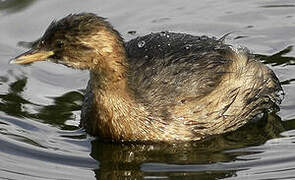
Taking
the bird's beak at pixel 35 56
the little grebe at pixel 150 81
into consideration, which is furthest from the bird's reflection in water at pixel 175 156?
the bird's beak at pixel 35 56

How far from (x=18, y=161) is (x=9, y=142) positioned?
0.47 meters

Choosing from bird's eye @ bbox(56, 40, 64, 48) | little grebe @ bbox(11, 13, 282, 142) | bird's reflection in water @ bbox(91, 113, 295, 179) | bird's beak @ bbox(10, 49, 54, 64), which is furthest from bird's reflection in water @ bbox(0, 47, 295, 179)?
bird's eye @ bbox(56, 40, 64, 48)

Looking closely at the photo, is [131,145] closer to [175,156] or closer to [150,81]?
[175,156]

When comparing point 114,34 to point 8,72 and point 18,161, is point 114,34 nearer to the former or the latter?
point 18,161

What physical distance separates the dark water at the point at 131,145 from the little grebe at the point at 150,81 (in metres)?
0.20

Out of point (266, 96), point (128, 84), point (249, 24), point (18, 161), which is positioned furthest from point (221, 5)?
point (18, 161)

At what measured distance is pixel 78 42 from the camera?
34.2 ft

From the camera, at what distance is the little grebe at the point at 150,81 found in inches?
412

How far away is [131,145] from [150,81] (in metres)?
0.72

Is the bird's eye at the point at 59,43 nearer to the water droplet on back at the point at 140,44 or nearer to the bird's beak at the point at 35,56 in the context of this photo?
the bird's beak at the point at 35,56

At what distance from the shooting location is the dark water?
403 inches

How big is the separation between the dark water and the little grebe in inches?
7.9

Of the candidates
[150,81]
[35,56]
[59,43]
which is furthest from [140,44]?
[35,56]

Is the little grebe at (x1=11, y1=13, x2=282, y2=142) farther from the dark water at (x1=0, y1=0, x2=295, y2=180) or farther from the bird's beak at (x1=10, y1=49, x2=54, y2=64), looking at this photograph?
the dark water at (x1=0, y1=0, x2=295, y2=180)
